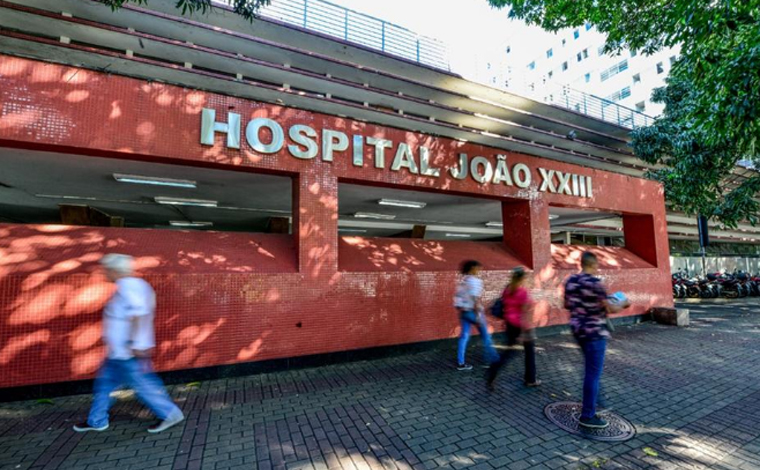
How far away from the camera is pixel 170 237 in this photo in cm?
571

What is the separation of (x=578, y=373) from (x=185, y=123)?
24.5 ft

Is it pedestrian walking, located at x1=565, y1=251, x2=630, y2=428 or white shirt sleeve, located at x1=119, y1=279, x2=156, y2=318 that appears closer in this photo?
white shirt sleeve, located at x1=119, y1=279, x2=156, y2=318

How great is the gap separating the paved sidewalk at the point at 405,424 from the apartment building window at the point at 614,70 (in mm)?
35839

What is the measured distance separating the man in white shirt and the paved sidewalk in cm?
28

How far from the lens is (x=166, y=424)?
3.74 metres

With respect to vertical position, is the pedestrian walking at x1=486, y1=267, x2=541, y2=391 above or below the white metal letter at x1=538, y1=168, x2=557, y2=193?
below

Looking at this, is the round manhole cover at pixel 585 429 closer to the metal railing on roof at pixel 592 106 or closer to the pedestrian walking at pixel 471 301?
the pedestrian walking at pixel 471 301

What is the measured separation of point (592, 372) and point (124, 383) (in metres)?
5.07

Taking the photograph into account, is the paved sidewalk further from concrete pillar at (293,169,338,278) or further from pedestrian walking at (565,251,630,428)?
concrete pillar at (293,169,338,278)

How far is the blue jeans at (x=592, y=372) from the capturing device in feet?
12.2

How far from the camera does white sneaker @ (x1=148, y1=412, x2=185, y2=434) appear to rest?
3668mm

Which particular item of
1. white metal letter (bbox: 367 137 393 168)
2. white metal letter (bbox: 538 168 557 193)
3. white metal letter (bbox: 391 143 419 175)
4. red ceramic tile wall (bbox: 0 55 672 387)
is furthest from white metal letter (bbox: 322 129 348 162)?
white metal letter (bbox: 538 168 557 193)

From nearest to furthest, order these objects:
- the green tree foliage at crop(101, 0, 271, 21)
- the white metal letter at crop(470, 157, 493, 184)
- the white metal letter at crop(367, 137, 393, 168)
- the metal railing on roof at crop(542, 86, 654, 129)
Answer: the green tree foliage at crop(101, 0, 271, 21) → the white metal letter at crop(367, 137, 393, 168) → the white metal letter at crop(470, 157, 493, 184) → the metal railing on roof at crop(542, 86, 654, 129)

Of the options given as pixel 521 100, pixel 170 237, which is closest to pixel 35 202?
pixel 170 237
